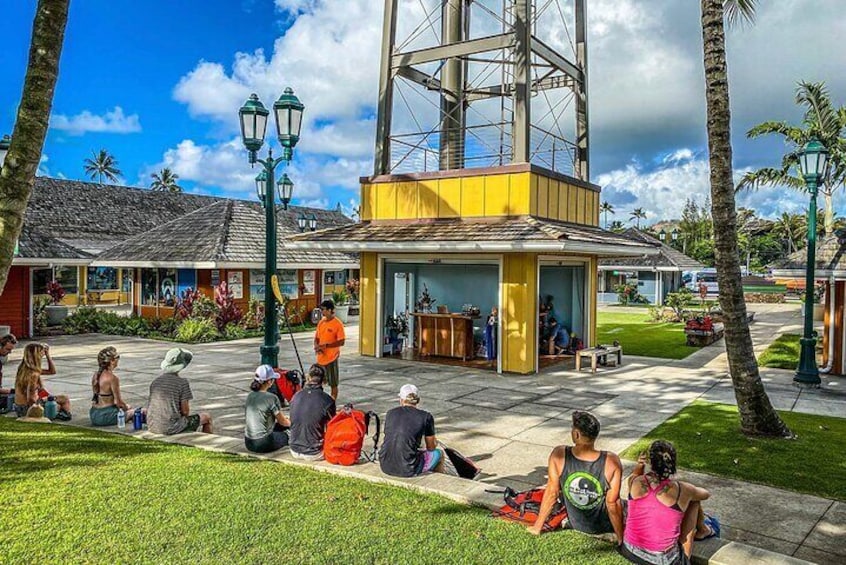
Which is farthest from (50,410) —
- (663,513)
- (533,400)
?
(663,513)

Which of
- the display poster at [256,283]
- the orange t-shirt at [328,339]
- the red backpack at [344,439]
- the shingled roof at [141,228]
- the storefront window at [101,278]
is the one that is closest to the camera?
the red backpack at [344,439]

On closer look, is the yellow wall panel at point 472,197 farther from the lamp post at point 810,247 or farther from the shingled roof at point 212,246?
the shingled roof at point 212,246

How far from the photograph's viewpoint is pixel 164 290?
21.8m

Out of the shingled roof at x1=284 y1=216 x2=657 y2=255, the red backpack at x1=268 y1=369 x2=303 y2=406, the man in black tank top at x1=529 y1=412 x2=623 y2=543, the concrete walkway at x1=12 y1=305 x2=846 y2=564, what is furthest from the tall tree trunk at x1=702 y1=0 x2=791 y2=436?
the red backpack at x1=268 y1=369 x2=303 y2=406

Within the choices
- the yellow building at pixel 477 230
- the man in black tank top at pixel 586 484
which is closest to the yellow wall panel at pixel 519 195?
the yellow building at pixel 477 230

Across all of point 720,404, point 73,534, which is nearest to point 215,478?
point 73,534

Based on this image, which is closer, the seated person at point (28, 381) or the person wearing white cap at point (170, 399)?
the person wearing white cap at point (170, 399)

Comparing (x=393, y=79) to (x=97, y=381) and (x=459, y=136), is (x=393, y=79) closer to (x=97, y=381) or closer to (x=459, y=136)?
(x=459, y=136)

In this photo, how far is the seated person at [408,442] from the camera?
5.88m

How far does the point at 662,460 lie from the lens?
4137 millimetres

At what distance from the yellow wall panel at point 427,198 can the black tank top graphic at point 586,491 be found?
1018cm

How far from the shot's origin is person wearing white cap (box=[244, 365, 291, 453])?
673 cm

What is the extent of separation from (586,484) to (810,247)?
9343 millimetres

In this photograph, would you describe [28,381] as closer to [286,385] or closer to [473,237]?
[286,385]
